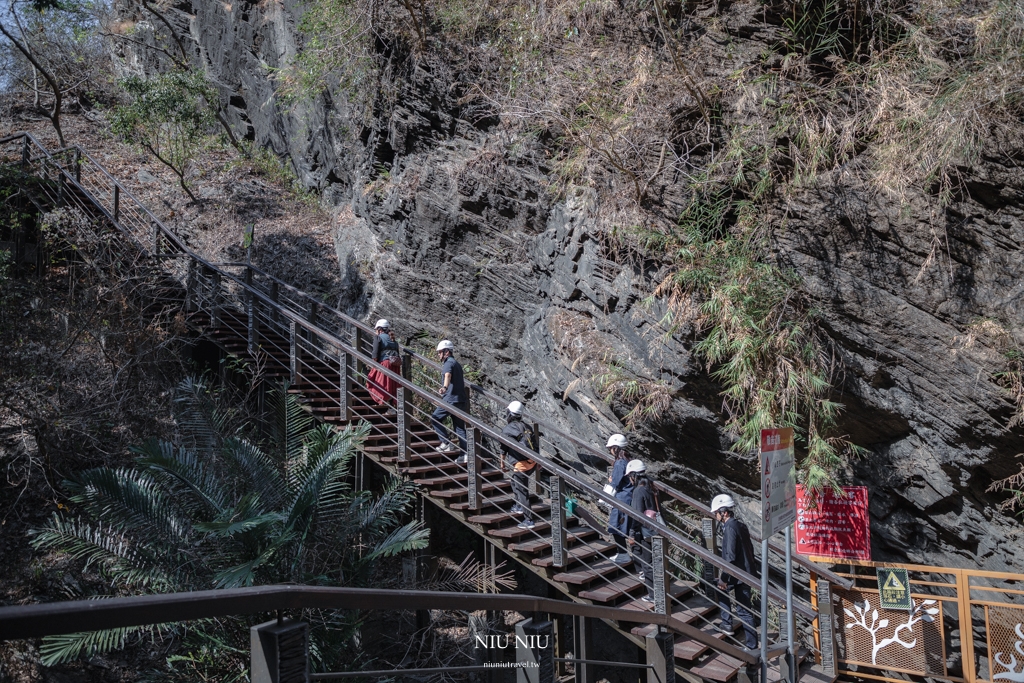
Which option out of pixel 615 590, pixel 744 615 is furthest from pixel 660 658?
pixel 744 615

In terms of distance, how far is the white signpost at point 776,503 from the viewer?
17.4 ft

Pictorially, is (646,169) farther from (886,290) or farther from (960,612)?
(960,612)

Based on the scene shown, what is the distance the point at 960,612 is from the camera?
7.22 m

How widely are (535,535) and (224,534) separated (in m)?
3.57

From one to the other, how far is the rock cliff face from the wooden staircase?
6.36 feet

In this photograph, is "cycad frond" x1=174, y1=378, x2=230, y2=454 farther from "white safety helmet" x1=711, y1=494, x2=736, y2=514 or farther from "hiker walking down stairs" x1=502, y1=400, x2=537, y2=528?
"white safety helmet" x1=711, y1=494, x2=736, y2=514

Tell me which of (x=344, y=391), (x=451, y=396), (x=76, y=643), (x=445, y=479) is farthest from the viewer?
(x=344, y=391)

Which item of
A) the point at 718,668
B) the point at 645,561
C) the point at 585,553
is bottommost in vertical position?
the point at 718,668

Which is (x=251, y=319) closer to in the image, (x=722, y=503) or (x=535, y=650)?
(x=722, y=503)

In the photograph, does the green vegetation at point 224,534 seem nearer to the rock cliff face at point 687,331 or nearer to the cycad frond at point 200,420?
the cycad frond at point 200,420

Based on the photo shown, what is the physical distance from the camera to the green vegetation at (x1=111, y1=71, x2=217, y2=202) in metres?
16.4

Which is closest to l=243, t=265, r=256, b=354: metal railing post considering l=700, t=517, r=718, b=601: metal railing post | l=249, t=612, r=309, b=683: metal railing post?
l=700, t=517, r=718, b=601: metal railing post

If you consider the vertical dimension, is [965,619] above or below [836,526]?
below

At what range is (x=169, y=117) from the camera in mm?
16875
